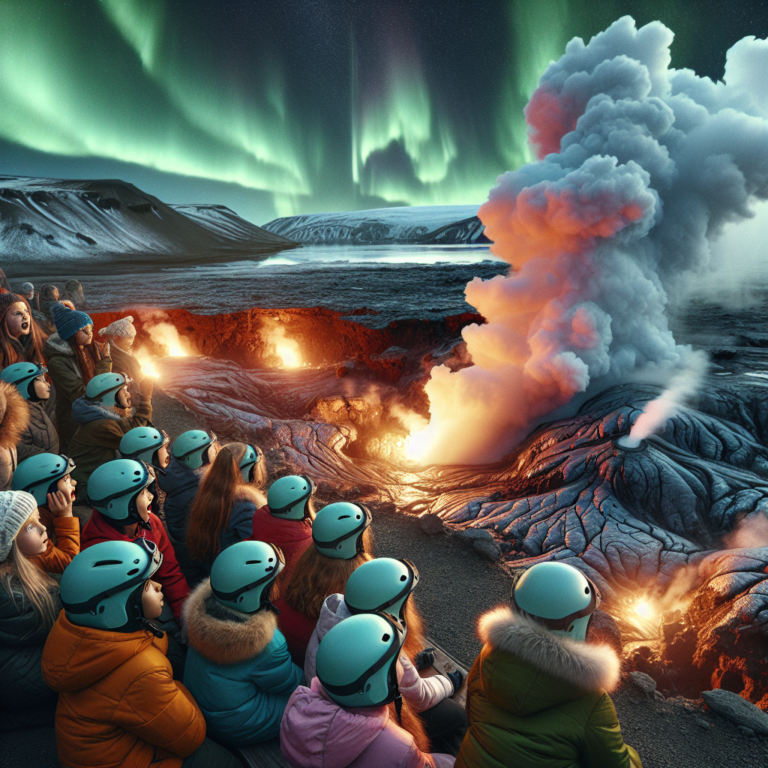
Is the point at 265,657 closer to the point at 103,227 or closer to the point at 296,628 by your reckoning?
the point at 296,628

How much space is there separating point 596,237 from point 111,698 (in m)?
17.3

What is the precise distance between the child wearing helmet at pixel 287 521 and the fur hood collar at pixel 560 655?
191cm

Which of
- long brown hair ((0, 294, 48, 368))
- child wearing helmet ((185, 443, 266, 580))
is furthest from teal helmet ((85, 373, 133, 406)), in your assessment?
child wearing helmet ((185, 443, 266, 580))

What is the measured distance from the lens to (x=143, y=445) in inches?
164

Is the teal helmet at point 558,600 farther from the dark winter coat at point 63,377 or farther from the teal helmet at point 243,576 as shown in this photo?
the dark winter coat at point 63,377

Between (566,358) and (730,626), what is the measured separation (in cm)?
940

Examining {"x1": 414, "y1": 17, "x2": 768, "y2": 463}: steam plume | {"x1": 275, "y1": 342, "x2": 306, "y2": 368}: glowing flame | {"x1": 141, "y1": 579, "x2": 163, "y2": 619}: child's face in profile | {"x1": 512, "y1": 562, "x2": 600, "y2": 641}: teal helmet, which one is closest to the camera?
{"x1": 512, "y1": 562, "x2": 600, "y2": 641}: teal helmet

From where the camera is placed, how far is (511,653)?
2033 millimetres

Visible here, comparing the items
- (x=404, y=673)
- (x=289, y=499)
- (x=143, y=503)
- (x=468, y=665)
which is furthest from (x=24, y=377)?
(x=468, y=665)

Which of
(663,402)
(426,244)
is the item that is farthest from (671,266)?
(426,244)

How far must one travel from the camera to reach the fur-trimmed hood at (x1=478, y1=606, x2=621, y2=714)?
6.49 ft

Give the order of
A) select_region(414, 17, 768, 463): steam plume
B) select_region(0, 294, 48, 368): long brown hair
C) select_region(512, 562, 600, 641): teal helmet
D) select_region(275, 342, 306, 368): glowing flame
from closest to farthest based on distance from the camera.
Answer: select_region(512, 562, 600, 641): teal helmet, select_region(0, 294, 48, 368): long brown hair, select_region(414, 17, 768, 463): steam plume, select_region(275, 342, 306, 368): glowing flame

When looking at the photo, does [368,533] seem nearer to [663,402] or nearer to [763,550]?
[763,550]

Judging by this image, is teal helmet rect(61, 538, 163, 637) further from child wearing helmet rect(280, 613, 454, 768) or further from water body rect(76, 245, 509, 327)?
water body rect(76, 245, 509, 327)
